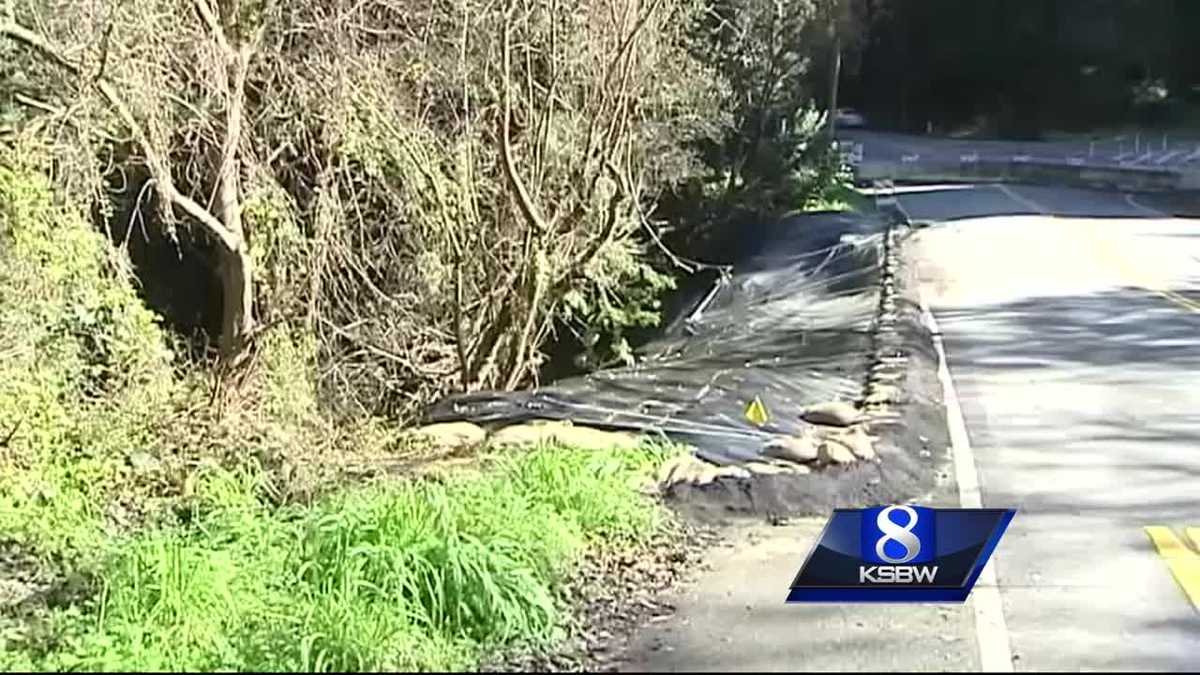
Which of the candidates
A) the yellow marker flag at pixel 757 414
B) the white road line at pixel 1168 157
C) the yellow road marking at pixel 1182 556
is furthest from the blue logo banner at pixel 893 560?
the white road line at pixel 1168 157

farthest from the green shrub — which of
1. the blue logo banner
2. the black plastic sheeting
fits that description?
the blue logo banner

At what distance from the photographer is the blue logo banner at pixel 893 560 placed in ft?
18.8

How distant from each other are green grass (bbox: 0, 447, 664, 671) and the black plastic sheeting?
2.32 meters

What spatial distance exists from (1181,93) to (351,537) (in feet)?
173

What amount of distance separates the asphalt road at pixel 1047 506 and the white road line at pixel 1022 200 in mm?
12192

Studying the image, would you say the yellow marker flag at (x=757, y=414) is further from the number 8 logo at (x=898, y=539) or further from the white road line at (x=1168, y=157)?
the white road line at (x=1168, y=157)

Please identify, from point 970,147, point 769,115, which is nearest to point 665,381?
point 769,115

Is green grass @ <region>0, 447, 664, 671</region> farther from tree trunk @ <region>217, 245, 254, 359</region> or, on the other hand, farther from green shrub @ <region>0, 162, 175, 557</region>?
tree trunk @ <region>217, 245, 254, 359</region>

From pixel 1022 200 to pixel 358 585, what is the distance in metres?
32.2

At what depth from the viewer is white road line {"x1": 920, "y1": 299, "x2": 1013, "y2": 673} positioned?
5895 millimetres

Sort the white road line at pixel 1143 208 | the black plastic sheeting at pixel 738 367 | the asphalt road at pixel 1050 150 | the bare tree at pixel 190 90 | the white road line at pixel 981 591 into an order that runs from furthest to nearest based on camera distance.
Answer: the asphalt road at pixel 1050 150
the white road line at pixel 1143 208
the bare tree at pixel 190 90
the black plastic sheeting at pixel 738 367
the white road line at pixel 981 591

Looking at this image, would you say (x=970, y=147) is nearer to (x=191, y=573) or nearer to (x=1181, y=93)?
(x=1181, y=93)

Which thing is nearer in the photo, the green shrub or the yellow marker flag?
the yellow marker flag

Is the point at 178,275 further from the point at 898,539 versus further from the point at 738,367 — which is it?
the point at 898,539
